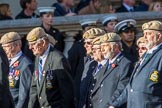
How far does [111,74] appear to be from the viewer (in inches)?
522

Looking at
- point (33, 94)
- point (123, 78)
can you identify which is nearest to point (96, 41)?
point (123, 78)

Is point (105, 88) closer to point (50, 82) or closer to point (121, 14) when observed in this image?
point (50, 82)

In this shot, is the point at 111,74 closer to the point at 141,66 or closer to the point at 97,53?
the point at 97,53

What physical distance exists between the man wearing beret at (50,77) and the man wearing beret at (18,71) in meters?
0.29

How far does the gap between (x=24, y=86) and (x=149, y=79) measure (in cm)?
253

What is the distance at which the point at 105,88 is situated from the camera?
1329cm

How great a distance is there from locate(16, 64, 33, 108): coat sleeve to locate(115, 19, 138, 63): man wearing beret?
1.48 metres

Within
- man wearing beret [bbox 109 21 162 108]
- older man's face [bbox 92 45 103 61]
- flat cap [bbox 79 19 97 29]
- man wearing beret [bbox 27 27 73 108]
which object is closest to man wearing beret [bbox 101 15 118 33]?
flat cap [bbox 79 19 97 29]

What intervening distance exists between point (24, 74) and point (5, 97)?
263 centimetres

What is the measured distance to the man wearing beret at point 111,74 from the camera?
13.1m

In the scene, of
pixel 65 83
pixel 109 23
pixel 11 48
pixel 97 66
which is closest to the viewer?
pixel 65 83

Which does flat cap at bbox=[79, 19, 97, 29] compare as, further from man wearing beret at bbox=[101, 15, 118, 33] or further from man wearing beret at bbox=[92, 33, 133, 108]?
man wearing beret at bbox=[92, 33, 133, 108]

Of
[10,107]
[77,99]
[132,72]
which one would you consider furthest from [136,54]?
[10,107]

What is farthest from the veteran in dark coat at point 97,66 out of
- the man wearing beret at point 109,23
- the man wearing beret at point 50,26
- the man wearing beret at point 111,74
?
the man wearing beret at point 50,26
